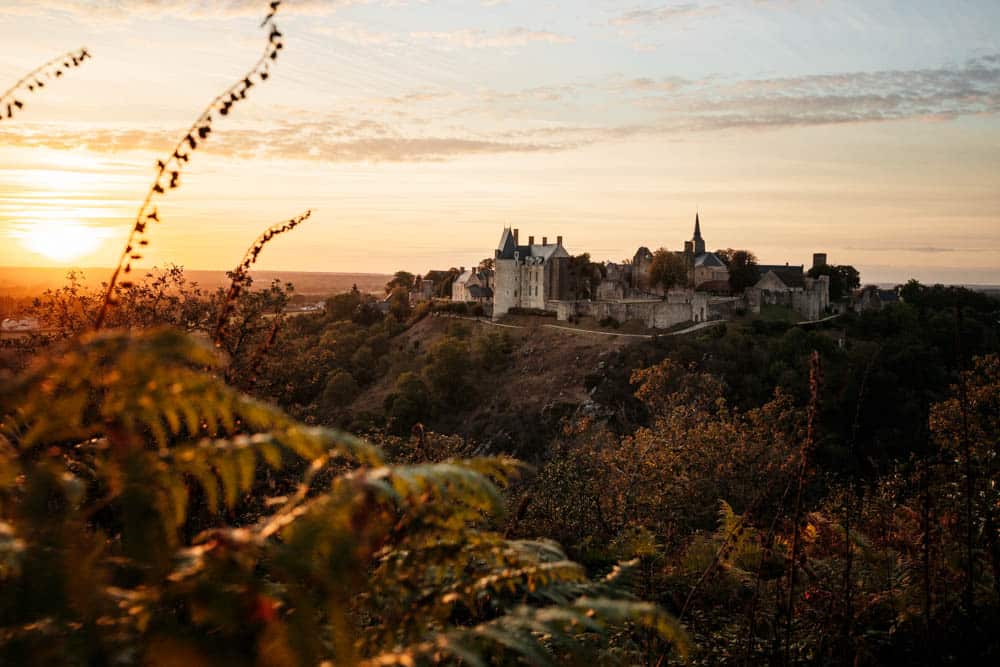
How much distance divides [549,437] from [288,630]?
52.9 meters

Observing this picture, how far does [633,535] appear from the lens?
991 centimetres

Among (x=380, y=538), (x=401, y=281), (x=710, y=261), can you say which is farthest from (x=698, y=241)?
(x=380, y=538)

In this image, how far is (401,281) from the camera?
379ft

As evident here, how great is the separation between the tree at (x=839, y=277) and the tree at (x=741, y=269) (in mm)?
7413

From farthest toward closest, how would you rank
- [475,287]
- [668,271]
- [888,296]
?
[475,287], [888,296], [668,271]

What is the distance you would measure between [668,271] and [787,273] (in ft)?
49.9

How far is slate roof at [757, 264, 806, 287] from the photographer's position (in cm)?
8788

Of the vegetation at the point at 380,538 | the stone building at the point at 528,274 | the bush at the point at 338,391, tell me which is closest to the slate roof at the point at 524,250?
the stone building at the point at 528,274

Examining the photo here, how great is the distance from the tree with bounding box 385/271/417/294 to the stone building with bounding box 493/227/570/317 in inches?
1042

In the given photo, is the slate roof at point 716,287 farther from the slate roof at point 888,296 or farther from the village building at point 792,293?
the slate roof at point 888,296

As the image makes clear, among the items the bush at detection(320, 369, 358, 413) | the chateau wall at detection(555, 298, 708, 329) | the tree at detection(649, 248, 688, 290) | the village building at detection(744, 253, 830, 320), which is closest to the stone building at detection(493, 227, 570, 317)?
the chateau wall at detection(555, 298, 708, 329)

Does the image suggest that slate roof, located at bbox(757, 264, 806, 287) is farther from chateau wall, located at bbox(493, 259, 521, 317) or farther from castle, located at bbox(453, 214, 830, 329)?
chateau wall, located at bbox(493, 259, 521, 317)

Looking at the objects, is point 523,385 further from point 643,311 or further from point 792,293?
point 792,293

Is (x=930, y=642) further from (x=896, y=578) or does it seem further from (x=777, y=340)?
(x=777, y=340)
